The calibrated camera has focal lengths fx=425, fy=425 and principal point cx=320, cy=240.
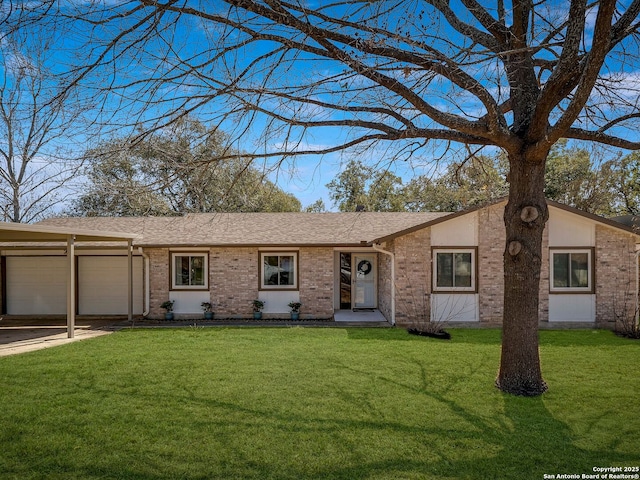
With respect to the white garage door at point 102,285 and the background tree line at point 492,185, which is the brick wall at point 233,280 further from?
the background tree line at point 492,185

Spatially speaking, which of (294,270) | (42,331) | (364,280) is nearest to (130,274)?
(42,331)

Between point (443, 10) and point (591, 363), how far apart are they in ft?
22.6

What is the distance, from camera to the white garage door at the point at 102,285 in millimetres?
15094

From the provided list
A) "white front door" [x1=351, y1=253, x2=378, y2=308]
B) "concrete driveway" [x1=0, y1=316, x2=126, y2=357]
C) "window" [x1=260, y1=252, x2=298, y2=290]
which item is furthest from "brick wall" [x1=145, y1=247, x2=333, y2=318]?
"concrete driveway" [x1=0, y1=316, x2=126, y2=357]

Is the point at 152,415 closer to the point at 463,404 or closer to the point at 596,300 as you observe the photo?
the point at 463,404

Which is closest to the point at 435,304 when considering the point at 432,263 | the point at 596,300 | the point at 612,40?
the point at 432,263

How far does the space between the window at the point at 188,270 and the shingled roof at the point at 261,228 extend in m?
0.64

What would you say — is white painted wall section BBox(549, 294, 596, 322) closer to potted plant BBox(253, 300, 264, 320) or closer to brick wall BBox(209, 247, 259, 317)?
potted plant BBox(253, 300, 264, 320)

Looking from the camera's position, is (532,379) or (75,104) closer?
(75,104)

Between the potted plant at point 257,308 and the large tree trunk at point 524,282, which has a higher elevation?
the large tree trunk at point 524,282

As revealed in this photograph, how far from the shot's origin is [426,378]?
7098mm

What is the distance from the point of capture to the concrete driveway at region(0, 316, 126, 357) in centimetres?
1027

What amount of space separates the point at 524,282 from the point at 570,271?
754 cm

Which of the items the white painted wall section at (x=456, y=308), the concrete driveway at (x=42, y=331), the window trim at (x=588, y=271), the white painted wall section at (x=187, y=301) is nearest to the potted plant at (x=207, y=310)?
the white painted wall section at (x=187, y=301)
